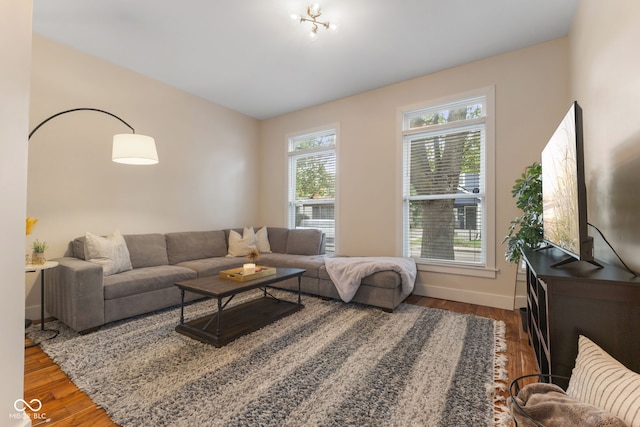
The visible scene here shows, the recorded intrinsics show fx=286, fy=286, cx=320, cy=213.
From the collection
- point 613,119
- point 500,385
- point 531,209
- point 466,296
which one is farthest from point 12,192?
point 466,296

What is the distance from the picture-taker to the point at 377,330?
259 cm

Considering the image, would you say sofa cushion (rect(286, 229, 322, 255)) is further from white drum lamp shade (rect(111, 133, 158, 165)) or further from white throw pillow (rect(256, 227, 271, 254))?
white drum lamp shade (rect(111, 133, 158, 165))

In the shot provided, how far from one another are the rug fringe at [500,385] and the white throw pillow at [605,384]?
0.49 metres

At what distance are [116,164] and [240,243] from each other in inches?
73.7

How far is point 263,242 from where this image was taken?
15.2ft

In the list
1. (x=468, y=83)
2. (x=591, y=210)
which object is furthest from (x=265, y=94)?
(x=591, y=210)

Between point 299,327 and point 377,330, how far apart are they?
71 centimetres

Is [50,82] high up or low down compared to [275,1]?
down

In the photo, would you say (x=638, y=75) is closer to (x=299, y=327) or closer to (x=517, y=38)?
(x=517, y=38)

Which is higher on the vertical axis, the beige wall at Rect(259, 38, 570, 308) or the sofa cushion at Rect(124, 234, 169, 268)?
the beige wall at Rect(259, 38, 570, 308)

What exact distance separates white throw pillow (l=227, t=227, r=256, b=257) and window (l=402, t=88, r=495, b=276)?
230cm

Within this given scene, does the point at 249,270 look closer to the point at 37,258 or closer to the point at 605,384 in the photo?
the point at 37,258

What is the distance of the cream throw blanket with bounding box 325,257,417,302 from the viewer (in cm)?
313

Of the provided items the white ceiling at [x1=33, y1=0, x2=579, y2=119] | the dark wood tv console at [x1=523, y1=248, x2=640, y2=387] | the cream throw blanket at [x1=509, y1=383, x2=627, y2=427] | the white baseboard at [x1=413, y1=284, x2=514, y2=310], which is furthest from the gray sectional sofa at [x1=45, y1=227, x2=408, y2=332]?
the white ceiling at [x1=33, y1=0, x2=579, y2=119]
